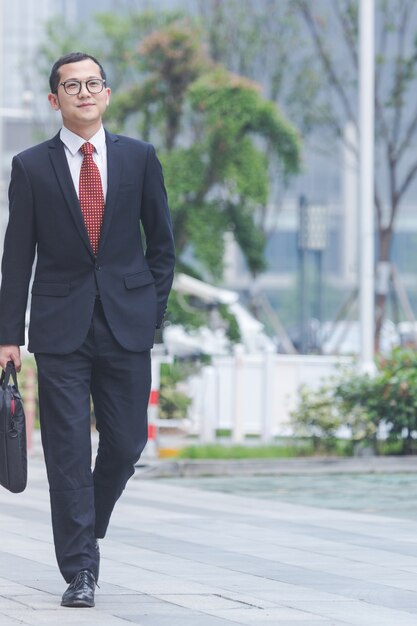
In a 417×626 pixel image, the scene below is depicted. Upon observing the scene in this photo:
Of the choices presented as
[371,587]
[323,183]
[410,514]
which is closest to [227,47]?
[410,514]

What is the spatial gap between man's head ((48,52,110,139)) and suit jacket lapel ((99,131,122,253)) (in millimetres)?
110

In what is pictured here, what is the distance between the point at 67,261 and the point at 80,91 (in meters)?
0.60

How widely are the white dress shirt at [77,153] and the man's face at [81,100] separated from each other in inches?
1.8

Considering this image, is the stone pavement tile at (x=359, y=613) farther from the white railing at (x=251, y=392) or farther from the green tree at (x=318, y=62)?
the green tree at (x=318, y=62)

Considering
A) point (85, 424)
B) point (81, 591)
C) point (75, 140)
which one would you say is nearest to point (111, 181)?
point (75, 140)

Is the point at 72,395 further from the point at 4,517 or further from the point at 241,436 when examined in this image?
the point at 241,436

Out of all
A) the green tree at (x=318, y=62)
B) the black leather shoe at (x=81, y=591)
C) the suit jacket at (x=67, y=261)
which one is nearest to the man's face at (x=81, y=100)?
the suit jacket at (x=67, y=261)

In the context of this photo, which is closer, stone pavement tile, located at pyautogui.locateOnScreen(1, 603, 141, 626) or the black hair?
stone pavement tile, located at pyautogui.locateOnScreen(1, 603, 141, 626)

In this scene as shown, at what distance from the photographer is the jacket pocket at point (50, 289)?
5.97 meters

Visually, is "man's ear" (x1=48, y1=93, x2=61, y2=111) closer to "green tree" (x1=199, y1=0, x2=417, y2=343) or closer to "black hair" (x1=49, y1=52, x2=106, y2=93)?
"black hair" (x1=49, y1=52, x2=106, y2=93)

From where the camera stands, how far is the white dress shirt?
19.9ft

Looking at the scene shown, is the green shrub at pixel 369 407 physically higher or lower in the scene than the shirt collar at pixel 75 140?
lower

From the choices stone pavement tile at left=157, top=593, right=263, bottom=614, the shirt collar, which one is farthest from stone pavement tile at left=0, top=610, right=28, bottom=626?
the shirt collar

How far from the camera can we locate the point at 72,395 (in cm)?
597
